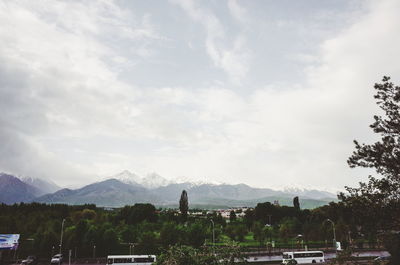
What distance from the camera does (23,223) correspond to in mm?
84438

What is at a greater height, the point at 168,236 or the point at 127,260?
the point at 168,236

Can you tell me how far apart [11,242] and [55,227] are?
14.1 m

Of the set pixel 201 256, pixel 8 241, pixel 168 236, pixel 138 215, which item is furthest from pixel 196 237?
pixel 138 215

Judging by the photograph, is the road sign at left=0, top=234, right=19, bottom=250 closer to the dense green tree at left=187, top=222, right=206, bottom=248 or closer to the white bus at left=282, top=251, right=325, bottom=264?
Result: the dense green tree at left=187, top=222, right=206, bottom=248

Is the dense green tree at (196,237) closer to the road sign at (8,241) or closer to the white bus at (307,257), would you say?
the white bus at (307,257)

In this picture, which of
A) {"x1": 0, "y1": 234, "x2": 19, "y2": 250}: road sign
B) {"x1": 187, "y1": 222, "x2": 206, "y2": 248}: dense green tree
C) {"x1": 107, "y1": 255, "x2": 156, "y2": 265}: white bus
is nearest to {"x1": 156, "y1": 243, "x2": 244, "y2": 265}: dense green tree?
{"x1": 107, "y1": 255, "x2": 156, "y2": 265}: white bus

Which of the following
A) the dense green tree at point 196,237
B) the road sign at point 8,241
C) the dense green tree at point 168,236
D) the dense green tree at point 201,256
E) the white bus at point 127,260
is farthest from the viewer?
the dense green tree at point 196,237

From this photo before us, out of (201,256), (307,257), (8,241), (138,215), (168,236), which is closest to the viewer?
(201,256)

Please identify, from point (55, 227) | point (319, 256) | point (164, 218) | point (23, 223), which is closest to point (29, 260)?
point (55, 227)

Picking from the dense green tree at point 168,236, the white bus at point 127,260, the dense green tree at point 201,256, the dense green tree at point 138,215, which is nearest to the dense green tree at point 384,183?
the dense green tree at point 201,256

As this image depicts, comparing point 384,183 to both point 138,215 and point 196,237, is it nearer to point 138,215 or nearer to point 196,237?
point 196,237

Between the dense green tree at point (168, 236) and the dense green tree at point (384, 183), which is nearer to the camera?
the dense green tree at point (384, 183)

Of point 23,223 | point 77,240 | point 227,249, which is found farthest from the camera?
point 23,223

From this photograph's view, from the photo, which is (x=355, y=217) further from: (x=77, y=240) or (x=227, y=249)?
(x=77, y=240)
